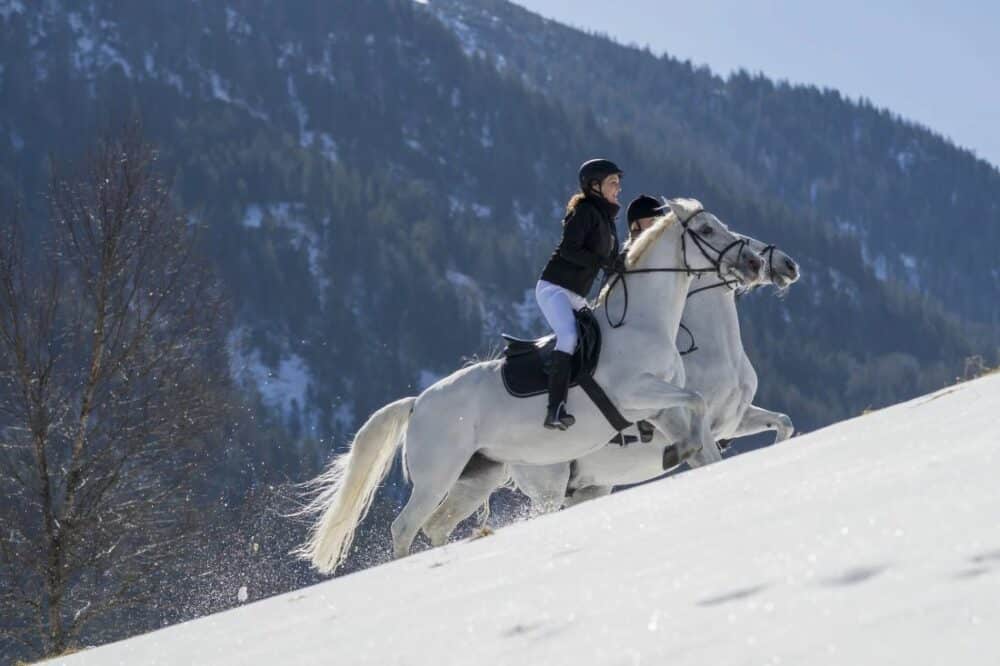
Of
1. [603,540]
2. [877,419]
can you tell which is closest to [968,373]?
[877,419]

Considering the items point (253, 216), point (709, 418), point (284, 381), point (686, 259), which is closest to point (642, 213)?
point (686, 259)

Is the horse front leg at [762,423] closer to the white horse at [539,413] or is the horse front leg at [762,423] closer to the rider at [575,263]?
the white horse at [539,413]

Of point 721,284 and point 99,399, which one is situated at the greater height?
point 721,284

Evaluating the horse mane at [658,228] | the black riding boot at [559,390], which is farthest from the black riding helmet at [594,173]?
the black riding boot at [559,390]

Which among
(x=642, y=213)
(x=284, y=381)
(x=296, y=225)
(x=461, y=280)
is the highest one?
(x=642, y=213)

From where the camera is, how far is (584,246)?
1080 cm

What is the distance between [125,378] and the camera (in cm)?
1539

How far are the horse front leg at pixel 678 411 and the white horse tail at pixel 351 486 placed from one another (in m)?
2.22

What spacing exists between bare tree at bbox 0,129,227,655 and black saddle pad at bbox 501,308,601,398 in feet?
17.9

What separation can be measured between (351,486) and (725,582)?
841 centimetres

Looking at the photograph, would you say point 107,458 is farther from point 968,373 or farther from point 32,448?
point 968,373

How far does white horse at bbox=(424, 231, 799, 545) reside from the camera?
11.4 meters

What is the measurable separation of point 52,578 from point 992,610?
12.7m

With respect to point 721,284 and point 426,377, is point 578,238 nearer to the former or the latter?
point 721,284
